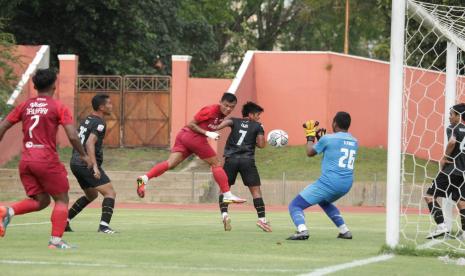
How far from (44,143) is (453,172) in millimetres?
5790

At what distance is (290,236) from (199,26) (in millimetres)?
35928

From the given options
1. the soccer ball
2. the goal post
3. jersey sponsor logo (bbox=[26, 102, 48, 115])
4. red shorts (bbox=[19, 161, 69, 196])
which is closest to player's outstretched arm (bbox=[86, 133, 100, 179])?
red shorts (bbox=[19, 161, 69, 196])

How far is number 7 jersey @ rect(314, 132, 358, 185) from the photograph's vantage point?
537 inches

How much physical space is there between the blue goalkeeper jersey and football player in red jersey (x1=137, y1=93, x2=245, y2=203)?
7.07 feet

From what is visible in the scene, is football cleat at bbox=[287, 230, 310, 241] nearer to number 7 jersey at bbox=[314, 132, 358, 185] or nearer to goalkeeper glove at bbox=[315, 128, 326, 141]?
number 7 jersey at bbox=[314, 132, 358, 185]

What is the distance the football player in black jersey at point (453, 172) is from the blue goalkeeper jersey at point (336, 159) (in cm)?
143

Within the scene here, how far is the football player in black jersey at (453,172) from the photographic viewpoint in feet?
46.3

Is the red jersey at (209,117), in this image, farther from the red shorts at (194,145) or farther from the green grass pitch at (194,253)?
the green grass pitch at (194,253)

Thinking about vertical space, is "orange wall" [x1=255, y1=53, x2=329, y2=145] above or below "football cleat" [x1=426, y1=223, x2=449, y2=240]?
above

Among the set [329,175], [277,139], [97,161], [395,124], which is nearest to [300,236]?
[329,175]

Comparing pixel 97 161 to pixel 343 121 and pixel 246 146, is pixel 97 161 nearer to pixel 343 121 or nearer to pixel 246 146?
pixel 246 146

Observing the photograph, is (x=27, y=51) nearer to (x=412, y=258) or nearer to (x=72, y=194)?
(x=72, y=194)

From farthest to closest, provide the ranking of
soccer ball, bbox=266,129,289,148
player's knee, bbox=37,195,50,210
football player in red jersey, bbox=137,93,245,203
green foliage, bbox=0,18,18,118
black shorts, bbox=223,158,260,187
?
green foliage, bbox=0,18,18,118
soccer ball, bbox=266,129,289,148
black shorts, bbox=223,158,260,187
football player in red jersey, bbox=137,93,245,203
player's knee, bbox=37,195,50,210

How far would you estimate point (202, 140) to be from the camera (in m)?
15.7
